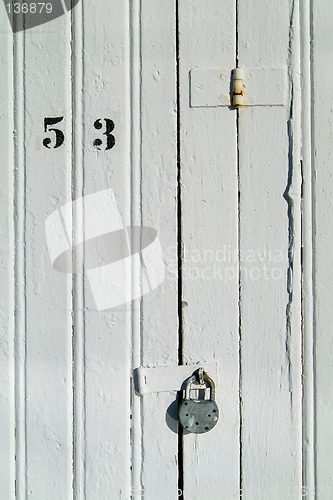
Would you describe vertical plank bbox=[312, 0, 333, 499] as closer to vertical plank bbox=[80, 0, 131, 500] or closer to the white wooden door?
the white wooden door

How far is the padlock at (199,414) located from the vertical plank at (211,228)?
3 centimetres

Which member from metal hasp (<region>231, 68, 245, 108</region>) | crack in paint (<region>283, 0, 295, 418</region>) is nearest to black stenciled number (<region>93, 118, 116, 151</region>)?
metal hasp (<region>231, 68, 245, 108</region>)

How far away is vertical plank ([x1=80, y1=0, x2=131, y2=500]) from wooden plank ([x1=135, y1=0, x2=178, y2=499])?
4 centimetres

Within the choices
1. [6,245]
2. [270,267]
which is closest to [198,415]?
[270,267]

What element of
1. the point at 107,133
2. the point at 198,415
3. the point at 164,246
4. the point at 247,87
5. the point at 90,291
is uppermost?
the point at 247,87

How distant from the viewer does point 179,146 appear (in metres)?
1.31

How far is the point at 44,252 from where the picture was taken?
51.9 inches

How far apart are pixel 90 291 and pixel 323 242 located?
55 cm

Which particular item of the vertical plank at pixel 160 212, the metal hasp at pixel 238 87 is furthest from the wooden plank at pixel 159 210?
the metal hasp at pixel 238 87

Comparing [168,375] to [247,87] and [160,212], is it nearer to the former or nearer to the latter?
[160,212]

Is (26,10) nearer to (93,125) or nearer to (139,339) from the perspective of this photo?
(93,125)

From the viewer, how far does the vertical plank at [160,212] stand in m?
1.30

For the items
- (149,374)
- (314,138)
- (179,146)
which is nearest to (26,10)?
(179,146)

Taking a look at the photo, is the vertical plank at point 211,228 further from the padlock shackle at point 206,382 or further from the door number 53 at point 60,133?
the door number 53 at point 60,133
